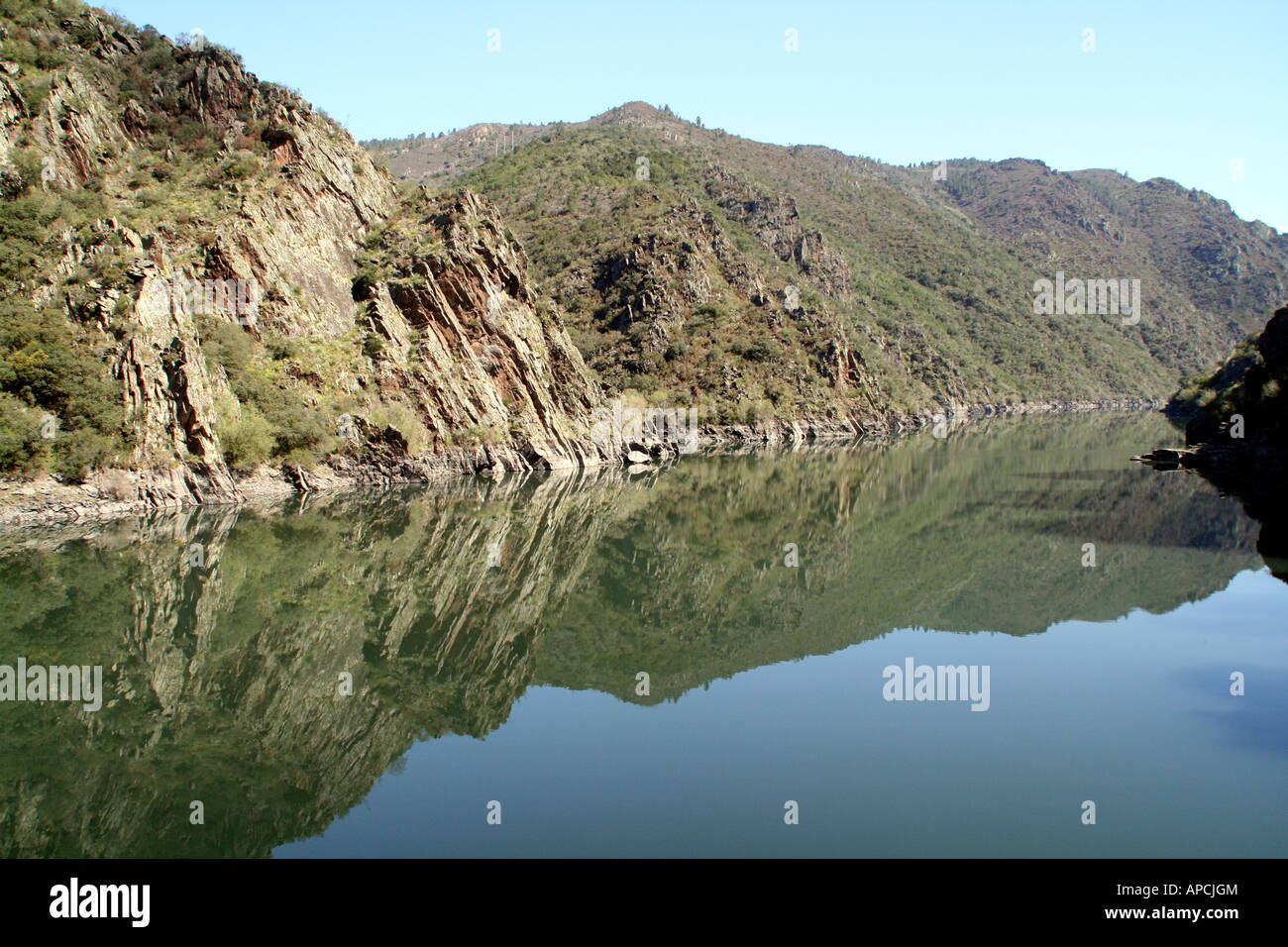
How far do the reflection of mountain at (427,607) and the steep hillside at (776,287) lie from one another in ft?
152

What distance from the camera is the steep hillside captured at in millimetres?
89125

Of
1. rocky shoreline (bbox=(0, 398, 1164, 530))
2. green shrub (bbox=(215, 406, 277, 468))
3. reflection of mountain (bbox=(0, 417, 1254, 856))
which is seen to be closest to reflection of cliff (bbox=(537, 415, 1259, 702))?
reflection of mountain (bbox=(0, 417, 1254, 856))

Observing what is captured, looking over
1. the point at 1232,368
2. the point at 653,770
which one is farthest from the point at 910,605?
the point at 1232,368

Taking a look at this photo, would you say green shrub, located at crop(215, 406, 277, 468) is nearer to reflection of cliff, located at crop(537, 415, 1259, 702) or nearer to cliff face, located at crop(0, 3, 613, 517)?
cliff face, located at crop(0, 3, 613, 517)

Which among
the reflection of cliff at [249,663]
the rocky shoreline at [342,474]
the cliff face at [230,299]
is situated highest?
the cliff face at [230,299]

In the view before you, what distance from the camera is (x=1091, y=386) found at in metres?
162

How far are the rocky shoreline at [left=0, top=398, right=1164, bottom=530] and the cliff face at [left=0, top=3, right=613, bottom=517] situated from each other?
0.16 m

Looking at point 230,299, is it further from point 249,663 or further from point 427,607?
point 249,663

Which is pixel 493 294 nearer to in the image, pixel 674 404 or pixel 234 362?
pixel 234 362

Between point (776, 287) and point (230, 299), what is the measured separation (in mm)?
74410

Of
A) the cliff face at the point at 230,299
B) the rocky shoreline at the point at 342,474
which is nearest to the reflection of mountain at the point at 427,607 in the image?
the rocky shoreline at the point at 342,474

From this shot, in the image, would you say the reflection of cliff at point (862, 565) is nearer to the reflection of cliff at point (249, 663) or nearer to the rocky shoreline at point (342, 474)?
the reflection of cliff at point (249, 663)

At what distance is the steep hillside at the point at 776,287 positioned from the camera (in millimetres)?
89125

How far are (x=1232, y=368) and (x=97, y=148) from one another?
94319mm
